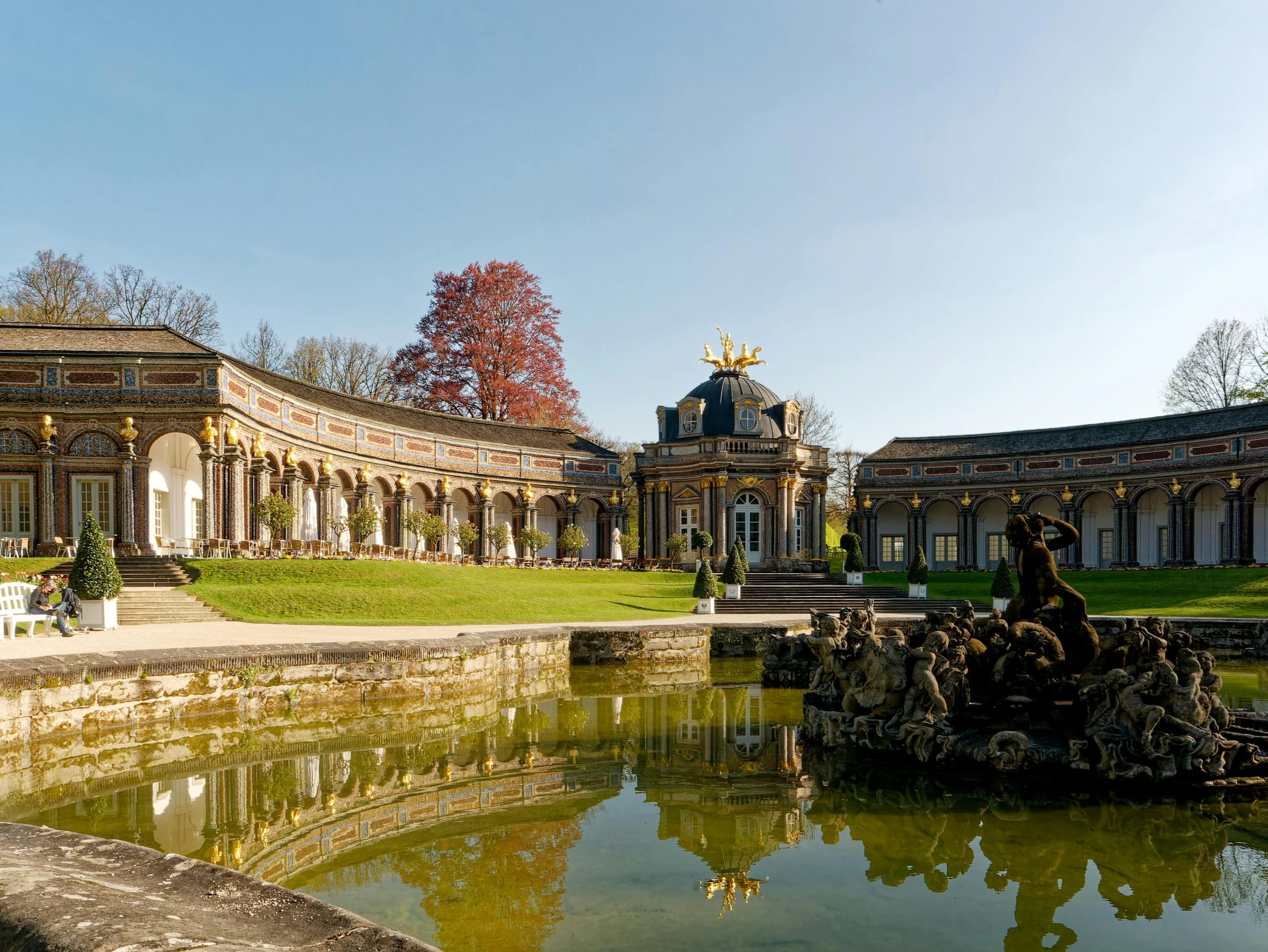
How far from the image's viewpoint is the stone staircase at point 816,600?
88.6 ft

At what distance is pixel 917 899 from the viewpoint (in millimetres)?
6059

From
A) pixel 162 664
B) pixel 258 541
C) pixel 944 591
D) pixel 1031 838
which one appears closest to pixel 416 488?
pixel 258 541

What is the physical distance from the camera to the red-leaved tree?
45.9 m

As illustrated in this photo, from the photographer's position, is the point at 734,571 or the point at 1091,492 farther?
the point at 1091,492

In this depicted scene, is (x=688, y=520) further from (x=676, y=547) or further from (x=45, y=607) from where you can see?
(x=45, y=607)

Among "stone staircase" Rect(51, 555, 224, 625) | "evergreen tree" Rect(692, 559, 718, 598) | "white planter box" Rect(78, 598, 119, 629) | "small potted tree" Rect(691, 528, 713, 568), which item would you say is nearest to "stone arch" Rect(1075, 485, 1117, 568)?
"small potted tree" Rect(691, 528, 713, 568)

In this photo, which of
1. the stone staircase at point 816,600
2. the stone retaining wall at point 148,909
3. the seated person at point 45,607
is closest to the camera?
the stone retaining wall at point 148,909

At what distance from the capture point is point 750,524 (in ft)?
131

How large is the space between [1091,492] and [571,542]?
24386 millimetres

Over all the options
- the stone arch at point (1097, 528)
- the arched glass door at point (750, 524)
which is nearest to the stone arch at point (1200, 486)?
the stone arch at point (1097, 528)

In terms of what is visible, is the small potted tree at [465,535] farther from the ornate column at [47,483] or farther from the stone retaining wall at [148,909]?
the stone retaining wall at [148,909]

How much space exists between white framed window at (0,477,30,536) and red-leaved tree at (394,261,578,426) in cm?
2261

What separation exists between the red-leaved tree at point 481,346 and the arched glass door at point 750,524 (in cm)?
1404

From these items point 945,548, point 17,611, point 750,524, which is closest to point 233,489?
point 17,611
